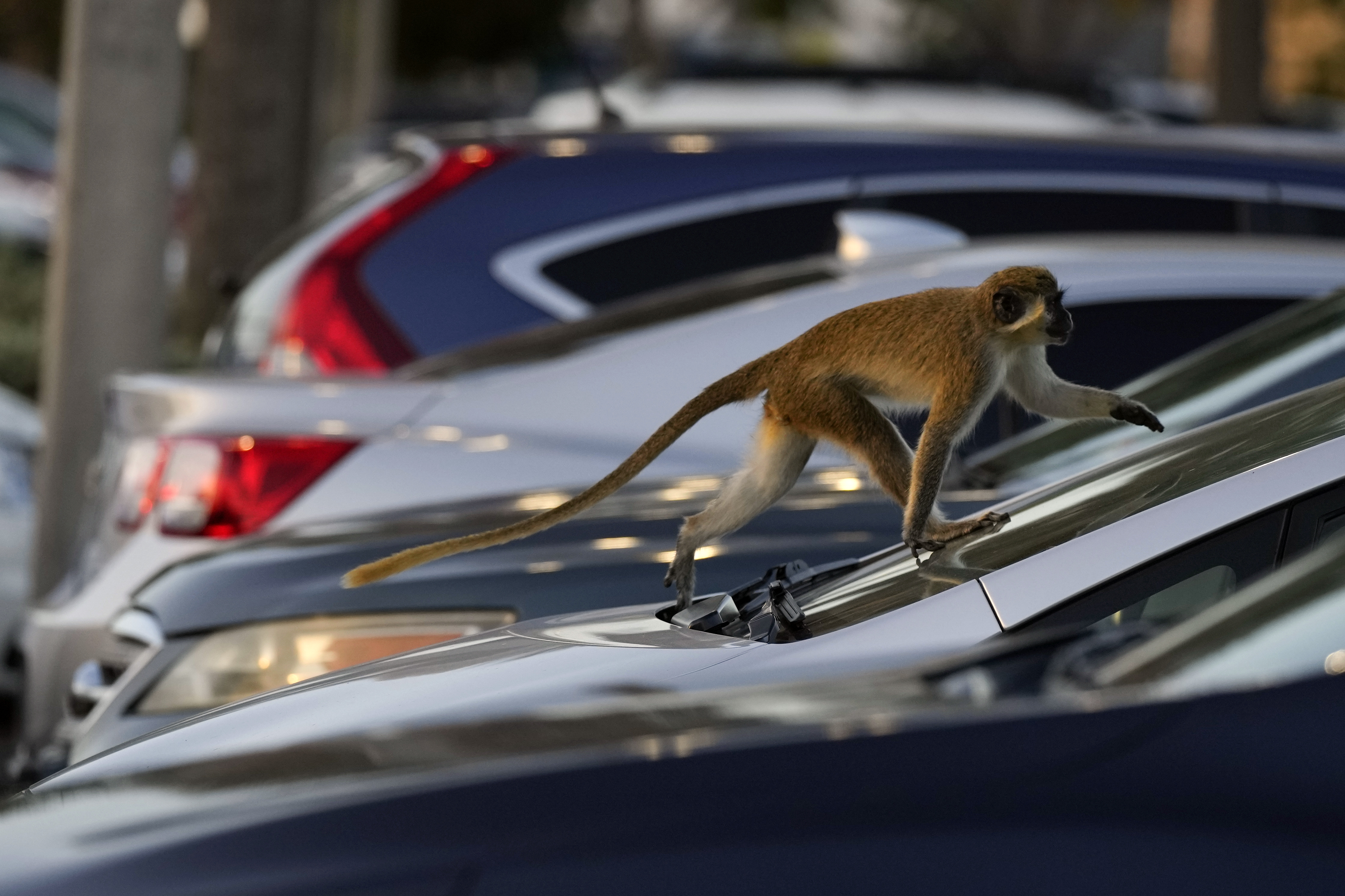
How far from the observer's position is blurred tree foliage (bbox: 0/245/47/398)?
1006cm

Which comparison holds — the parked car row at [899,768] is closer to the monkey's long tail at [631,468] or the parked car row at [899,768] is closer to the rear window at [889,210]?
the monkey's long tail at [631,468]

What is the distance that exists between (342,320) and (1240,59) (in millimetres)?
6698

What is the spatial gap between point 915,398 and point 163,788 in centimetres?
112

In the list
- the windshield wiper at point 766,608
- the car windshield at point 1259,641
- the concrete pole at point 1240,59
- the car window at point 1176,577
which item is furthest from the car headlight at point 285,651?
the concrete pole at point 1240,59

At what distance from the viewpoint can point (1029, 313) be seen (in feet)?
7.73

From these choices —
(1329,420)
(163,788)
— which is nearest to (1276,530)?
(1329,420)


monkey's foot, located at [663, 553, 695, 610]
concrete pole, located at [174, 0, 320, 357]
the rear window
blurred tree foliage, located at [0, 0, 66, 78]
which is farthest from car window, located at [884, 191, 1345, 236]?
blurred tree foliage, located at [0, 0, 66, 78]

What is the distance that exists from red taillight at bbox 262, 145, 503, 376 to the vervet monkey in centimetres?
279

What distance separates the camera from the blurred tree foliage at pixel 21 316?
33.0 ft

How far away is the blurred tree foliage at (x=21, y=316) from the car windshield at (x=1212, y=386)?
7.57 metres

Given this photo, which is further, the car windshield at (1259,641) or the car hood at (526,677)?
the car hood at (526,677)

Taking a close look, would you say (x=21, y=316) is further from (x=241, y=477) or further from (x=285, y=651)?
(x=285, y=651)

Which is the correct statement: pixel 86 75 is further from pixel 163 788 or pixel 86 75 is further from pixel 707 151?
pixel 163 788

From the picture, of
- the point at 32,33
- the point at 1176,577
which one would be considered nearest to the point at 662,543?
the point at 1176,577
